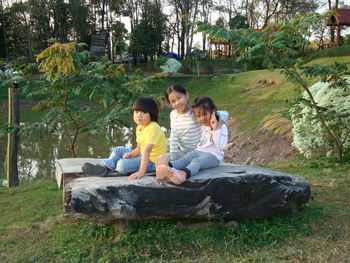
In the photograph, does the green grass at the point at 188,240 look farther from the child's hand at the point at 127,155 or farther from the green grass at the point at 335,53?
the green grass at the point at 335,53

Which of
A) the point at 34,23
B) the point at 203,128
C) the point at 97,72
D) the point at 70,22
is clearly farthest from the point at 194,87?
the point at 203,128

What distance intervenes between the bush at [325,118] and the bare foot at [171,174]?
401cm

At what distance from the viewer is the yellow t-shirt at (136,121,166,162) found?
14.4 ft

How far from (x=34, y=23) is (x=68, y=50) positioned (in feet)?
107

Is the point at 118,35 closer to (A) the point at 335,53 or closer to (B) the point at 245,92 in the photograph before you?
(B) the point at 245,92

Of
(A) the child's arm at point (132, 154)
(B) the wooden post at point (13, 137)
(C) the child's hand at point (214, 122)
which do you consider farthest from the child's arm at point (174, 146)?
(B) the wooden post at point (13, 137)

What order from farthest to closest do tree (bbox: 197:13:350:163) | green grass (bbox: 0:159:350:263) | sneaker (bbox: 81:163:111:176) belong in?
1. tree (bbox: 197:13:350:163)
2. sneaker (bbox: 81:163:111:176)
3. green grass (bbox: 0:159:350:263)

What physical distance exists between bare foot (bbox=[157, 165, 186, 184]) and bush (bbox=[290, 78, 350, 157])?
13.2ft

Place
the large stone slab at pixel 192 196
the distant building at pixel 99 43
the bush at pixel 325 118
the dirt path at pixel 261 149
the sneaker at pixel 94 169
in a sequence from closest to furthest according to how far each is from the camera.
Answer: the large stone slab at pixel 192 196 → the sneaker at pixel 94 169 → the bush at pixel 325 118 → the dirt path at pixel 261 149 → the distant building at pixel 99 43

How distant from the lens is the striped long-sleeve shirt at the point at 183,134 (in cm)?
481

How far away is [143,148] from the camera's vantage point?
4.48m

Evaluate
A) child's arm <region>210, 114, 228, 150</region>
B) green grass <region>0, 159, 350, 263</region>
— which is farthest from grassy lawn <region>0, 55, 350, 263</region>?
child's arm <region>210, 114, 228, 150</region>

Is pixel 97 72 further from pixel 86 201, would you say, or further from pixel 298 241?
pixel 298 241

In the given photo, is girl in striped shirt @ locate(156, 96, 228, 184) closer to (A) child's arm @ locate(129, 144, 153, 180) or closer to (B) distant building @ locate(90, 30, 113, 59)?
(A) child's arm @ locate(129, 144, 153, 180)
